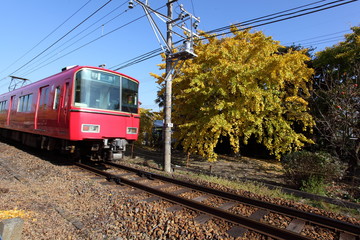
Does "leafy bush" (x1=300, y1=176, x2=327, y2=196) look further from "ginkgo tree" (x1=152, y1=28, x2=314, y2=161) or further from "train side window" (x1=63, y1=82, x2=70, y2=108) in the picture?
"train side window" (x1=63, y1=82, x2=70, y2=108)

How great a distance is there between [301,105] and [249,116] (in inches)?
136

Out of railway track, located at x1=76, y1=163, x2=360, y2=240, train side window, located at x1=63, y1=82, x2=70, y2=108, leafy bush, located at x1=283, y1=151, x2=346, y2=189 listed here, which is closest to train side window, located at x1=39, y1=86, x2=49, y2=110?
train side window, located at x1=63, y1=82, x2=70, y2=108

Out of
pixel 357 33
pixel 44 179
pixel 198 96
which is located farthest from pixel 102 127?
pixel 357 33

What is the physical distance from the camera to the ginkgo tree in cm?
951

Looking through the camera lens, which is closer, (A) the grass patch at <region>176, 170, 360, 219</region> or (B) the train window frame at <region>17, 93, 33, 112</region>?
(A) the grass patch at <region>176, 170, 360, 219</region>

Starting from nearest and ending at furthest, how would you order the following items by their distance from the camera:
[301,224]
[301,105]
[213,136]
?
[301,224]
[213,136]
[301,105]

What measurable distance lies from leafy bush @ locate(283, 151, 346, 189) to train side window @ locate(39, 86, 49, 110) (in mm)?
8890

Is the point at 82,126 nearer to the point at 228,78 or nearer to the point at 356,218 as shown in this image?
the point at 228,78

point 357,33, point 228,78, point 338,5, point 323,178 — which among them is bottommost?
point 323,178

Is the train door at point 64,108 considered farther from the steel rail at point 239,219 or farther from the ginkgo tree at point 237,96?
the ginkgo tree at point 237,96

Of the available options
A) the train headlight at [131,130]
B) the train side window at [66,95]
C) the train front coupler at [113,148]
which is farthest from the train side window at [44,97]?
the train headlight at [131,130]

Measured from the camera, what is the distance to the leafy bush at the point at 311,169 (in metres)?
7.42

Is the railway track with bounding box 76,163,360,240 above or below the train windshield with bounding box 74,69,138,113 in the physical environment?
below

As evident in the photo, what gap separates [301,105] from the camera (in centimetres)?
1149
